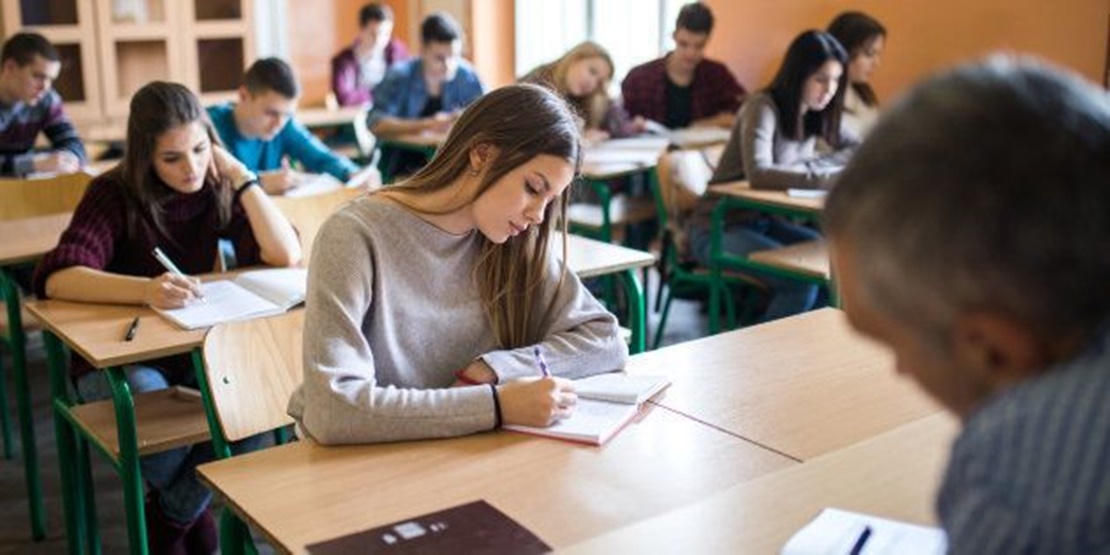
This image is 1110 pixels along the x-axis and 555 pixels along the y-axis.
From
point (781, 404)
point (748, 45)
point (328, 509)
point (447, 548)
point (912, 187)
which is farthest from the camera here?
point (748, 45)

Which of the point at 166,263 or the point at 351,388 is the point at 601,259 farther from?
the point at 351,388

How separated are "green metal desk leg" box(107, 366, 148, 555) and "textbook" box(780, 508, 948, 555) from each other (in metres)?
1.37

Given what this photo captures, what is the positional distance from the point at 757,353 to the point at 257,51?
537 centimetres

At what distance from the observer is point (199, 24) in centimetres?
663

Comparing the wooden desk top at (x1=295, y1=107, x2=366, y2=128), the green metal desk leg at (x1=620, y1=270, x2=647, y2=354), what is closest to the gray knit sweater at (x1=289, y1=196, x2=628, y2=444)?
the green metal desk leg at (x1=620, y1=270, x2=647, y2=354)

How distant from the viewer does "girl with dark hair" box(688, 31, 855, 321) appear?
382 cm

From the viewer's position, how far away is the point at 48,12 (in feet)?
20.2

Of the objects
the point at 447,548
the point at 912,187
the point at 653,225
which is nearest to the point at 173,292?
the point at 447,548

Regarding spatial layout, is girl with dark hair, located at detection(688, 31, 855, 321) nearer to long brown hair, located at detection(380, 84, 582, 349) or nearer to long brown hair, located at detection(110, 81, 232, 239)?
long brown hair, located at detection(110, 81, 232, 239)

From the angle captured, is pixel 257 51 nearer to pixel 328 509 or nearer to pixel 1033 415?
pixel 328 509

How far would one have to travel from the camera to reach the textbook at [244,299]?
2379mm

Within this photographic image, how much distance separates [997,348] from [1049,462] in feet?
0.21

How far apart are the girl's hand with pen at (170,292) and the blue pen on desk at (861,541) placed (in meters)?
1.63

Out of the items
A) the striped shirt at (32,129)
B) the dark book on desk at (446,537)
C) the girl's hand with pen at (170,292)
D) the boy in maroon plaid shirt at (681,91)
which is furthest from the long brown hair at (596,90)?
the dark book on desk at (446,537)
